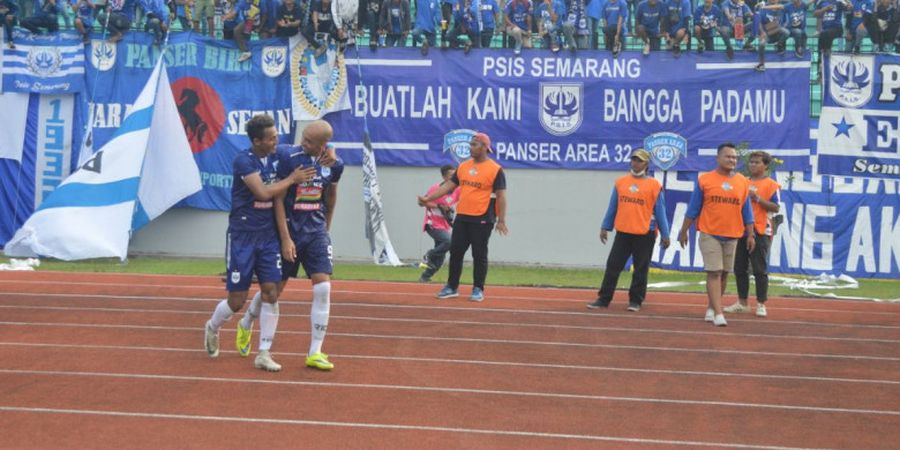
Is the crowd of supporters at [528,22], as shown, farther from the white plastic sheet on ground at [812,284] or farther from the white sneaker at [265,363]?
the white sneaker at [265,363]

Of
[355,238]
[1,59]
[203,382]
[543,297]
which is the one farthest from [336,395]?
[1,59]

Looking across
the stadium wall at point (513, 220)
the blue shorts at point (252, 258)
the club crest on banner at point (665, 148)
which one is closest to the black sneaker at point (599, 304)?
the blue shorts at point (252, 258)

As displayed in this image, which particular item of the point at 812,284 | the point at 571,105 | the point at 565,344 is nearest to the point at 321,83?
the point at 571,105

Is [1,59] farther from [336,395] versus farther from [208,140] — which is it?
[336,395]

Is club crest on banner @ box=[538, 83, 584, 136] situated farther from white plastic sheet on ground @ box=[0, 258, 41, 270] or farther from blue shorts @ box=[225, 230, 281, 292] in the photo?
blue shorts @ box=[225, 230, 281, 292]

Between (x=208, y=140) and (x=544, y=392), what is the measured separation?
14809mm

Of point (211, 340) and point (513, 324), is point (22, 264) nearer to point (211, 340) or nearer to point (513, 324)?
point (513, 324)

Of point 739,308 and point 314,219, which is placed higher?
point 314,219

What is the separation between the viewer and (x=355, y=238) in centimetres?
2219

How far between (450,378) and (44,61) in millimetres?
16130

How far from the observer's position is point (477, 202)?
1411 cm

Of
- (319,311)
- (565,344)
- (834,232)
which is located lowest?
(834,232)

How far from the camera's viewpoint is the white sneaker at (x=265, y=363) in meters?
9.26

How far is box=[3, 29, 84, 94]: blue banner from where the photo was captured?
22797 mm
